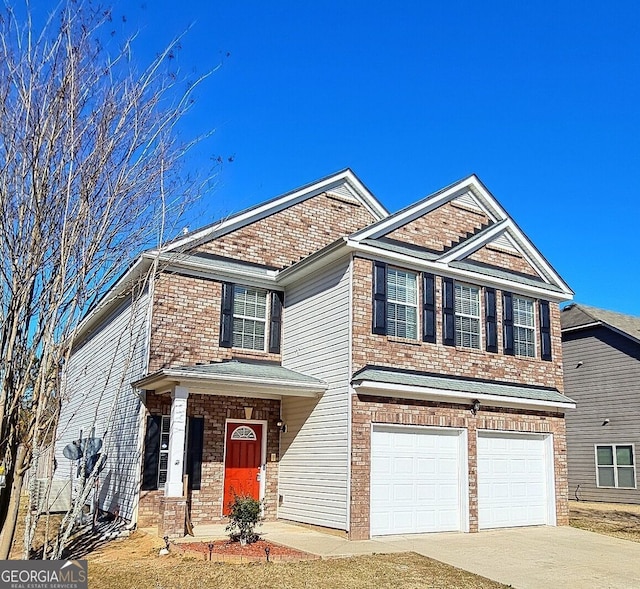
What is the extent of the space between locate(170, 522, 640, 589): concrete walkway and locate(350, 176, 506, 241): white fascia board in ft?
19.8

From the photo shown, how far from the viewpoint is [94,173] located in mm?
7898

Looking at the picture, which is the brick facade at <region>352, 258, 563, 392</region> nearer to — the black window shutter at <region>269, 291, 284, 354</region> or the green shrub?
the black window shutter at <region>269, 291, 284, 354</region>

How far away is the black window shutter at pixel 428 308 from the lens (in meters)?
14.6

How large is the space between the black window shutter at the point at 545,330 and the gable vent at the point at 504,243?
1564 millimetres

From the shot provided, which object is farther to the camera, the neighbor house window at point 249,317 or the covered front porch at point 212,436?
the neighbor house window at point 249,317

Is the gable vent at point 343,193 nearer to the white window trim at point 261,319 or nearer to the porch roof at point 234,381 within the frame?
the white window trim at point 261,319

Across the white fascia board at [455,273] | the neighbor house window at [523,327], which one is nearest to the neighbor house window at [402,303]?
the white fascia board at [455,273]

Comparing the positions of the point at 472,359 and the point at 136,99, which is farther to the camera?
the point at 472,359

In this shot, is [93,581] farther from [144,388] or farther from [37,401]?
[144,388]

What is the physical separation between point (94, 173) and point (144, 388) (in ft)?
23.7

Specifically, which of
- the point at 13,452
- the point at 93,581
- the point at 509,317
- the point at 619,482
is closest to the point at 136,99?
the point at 13,452

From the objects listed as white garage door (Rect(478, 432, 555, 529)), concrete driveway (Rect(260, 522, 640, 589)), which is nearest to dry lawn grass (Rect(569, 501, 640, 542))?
concrete driveway (Rect(260, 522, 640, 589))

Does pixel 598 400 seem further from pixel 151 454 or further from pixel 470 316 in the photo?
pixel 151 454

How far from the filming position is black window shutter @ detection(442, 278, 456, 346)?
49.1 feet
